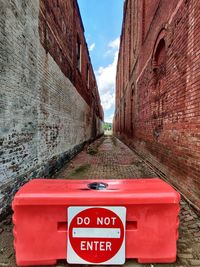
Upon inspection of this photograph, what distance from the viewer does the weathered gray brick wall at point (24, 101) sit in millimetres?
3545

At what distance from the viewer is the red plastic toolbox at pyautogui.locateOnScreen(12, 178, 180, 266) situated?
2.32 meters

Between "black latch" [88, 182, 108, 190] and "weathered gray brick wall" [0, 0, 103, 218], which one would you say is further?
"weathered gray brick wall" [0, 0, 103, 218]

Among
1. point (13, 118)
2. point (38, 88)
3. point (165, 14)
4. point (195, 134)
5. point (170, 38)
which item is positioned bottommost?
point (195, 134)

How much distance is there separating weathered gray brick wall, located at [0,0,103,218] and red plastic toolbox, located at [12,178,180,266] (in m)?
1.27

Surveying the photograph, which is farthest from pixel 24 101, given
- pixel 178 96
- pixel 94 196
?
pixel 178 96

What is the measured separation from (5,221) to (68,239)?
5.09ft

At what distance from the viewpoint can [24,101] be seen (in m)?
4.41

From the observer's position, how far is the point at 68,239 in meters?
2.32

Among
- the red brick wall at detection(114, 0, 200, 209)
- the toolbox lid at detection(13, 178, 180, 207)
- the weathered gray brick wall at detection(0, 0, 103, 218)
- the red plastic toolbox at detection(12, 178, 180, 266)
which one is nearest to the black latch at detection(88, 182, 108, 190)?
the toolbox lid at detection(13, 178, 180, 207)

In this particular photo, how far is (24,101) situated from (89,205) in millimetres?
2835

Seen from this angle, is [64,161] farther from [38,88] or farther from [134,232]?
[134,232]

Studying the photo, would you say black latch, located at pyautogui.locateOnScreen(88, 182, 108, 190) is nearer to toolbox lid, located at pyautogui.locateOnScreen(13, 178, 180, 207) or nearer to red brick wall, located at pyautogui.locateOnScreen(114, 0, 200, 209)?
toolbox lid, located at pyautogui.locateOnScreen(13, 178, 180, 207)

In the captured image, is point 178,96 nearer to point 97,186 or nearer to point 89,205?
point 97,186

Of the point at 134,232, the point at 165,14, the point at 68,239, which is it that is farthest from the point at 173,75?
the point at 68,239
